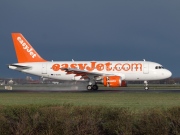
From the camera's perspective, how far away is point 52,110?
Result: 45.7ft

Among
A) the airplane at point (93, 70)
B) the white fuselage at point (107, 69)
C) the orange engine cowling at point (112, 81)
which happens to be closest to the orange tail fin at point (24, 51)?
the airplane at point (93, 70)

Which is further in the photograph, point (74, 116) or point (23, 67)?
point (23, 67)

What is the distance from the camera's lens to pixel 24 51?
202ft

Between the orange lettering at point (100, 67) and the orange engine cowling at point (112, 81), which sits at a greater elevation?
the orange lettering at point (100, 67)

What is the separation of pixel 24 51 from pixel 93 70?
421 inches

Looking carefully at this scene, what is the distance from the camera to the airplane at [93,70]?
5534 cm

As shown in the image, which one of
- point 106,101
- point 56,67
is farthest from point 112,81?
point 106,101

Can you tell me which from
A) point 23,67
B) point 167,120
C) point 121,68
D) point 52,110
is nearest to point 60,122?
point 52,110

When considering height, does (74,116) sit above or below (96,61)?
below

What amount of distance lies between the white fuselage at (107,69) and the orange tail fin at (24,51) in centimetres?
129

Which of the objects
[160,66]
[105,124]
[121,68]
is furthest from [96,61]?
[105,124]

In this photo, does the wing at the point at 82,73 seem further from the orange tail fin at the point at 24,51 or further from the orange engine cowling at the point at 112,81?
the orange tail fin at the point at 24,51

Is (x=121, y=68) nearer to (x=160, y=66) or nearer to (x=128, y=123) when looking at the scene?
(x=160, y=66)

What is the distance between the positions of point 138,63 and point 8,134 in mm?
43142
